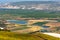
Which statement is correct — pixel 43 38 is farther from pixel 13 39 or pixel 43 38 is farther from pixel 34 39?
pixel 13 39

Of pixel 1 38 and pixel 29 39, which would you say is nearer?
pixel 1 38

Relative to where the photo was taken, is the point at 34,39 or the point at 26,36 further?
the point at 26,36

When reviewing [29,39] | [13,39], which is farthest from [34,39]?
[13,39]

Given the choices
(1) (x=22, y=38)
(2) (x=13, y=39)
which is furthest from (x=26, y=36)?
(2) (x=13, y=39)

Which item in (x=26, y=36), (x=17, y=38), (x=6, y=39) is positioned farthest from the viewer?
(x=26, y=36)

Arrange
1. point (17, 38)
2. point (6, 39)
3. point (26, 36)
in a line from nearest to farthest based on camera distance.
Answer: point (6, 39) → point (17, 38) → point (26, 36)

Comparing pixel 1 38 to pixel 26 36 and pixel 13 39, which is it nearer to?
pixel 13 39

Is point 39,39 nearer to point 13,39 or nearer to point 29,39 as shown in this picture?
point 29,39
